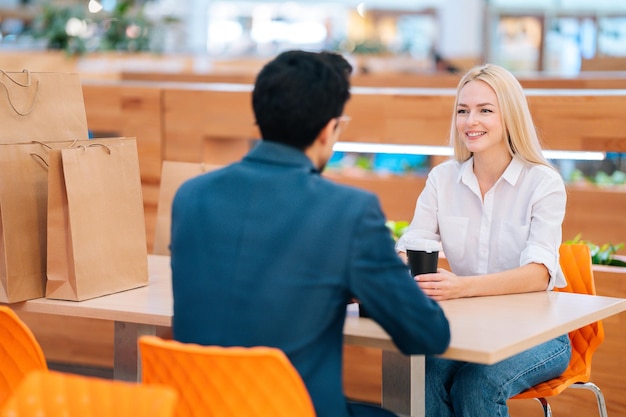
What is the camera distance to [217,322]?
1.64m

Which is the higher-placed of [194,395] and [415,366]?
[194,395]

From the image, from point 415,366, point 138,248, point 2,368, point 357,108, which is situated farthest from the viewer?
point 357,108

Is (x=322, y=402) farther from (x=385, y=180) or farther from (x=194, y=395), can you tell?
(x=385, y=180)

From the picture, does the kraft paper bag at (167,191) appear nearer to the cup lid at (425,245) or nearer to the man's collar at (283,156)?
the cup lid at (425,245)

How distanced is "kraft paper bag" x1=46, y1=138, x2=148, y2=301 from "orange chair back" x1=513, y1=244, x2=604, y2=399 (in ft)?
3.82

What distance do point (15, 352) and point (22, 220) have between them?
49cm

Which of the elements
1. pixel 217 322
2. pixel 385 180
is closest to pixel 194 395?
pixel 217 322

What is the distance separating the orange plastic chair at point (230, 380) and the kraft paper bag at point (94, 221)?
0.66 metres

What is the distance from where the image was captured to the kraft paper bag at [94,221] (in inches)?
85.4

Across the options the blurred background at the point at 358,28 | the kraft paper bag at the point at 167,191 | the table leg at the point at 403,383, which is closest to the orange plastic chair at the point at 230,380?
the table leg at the point at 403,383

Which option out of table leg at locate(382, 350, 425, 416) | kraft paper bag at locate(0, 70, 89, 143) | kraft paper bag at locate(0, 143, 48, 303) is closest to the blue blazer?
table leg at locate(382, 350, 425, 416)

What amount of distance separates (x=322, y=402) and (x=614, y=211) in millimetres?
3186

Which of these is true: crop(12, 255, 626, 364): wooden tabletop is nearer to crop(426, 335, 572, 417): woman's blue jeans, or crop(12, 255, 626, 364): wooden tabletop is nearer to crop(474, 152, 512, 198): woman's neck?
crop(426, 335, 572, 417): woman's blue jeans

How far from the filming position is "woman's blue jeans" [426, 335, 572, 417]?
7.32ft
